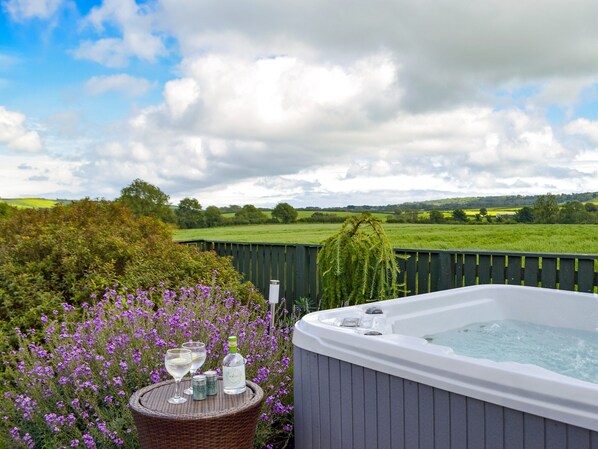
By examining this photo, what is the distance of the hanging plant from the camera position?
14.3 feet

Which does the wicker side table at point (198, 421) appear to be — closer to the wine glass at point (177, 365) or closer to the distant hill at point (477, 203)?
the wine glass at point (177, 365)

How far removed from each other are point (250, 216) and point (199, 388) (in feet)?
28.0

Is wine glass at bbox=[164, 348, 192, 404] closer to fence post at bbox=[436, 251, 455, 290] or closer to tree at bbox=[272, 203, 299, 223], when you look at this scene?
fence post at bbox=[436, 251, 455, 290]

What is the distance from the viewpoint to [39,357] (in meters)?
3.17

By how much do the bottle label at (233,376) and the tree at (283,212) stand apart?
8010mm

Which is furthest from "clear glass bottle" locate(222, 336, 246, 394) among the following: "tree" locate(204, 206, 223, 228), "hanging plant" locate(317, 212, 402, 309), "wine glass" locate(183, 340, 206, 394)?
"tree" locate(204, 206, 223, 228)

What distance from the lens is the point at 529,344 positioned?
327 cm

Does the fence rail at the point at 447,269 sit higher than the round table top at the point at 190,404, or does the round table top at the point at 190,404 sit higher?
the fence rail at the point at 447,269

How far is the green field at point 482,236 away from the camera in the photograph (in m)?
8.06

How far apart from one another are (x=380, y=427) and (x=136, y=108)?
473 cm

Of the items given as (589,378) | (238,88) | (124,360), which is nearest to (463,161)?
(238,88)

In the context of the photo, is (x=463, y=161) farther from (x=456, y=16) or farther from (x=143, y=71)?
(x=143, y=71)

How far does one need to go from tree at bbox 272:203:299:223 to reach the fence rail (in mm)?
3805

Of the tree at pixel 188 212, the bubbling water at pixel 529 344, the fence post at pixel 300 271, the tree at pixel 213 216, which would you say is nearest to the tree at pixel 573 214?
the fence post at pixel 300 271
